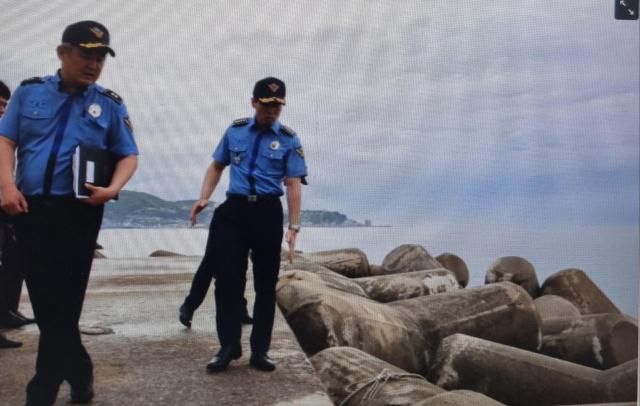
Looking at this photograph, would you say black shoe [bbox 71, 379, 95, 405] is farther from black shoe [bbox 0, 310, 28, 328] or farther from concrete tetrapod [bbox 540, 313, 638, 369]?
concrete tetrapod [bbox 540, 313, 638, 369]

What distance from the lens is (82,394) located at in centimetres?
287

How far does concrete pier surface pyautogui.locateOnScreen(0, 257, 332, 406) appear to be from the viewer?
3.01 m

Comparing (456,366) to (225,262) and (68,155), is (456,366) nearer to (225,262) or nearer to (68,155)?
(225,262)

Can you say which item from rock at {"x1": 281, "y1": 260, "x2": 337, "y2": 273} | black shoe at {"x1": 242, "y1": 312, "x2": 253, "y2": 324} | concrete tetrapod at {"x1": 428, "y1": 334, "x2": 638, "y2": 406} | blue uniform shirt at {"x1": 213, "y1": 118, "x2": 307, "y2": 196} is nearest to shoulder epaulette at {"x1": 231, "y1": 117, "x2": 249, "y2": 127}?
blue uniform shirt at {"x1": 213, "y1": 118, "x2": 307, "y2": 196}

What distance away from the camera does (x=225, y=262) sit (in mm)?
3293

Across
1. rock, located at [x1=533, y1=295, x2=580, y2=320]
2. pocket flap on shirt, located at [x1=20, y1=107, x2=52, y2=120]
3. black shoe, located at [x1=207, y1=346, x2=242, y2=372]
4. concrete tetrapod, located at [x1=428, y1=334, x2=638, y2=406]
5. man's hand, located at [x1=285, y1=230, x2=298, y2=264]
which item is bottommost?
rock, located at [x1=533, y1=295, x2=580, y2=320]

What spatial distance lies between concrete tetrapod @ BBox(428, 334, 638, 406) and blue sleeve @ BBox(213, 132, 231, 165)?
5.97 ft

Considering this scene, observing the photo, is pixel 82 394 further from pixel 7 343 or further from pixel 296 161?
pixel 296 161

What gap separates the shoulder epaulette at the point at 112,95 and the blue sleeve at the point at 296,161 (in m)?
0.83

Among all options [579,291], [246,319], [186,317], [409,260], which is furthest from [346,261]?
[186,317]

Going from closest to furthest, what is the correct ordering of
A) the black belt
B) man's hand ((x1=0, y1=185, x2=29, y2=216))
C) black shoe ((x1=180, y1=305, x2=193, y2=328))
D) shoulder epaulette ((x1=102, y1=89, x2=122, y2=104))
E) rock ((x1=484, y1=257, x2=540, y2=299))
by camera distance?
man's hand ((x1=0, y1=185, x2=29, y2=216))
shoulder epaulette ((x1=102, y1=89, x2=122, y2=104))
the black belt
black shoe ((x1=180, y1=305, x2=193, y2=328))
rock ((x1=484, y1=257, x2=540, y2=299))

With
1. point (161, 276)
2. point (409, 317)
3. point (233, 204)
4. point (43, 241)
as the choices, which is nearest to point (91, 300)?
point (161, 276)

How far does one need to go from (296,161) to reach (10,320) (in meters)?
1.93

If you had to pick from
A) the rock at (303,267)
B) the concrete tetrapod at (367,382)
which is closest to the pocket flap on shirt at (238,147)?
the concrete tetrapod at (367,382)
